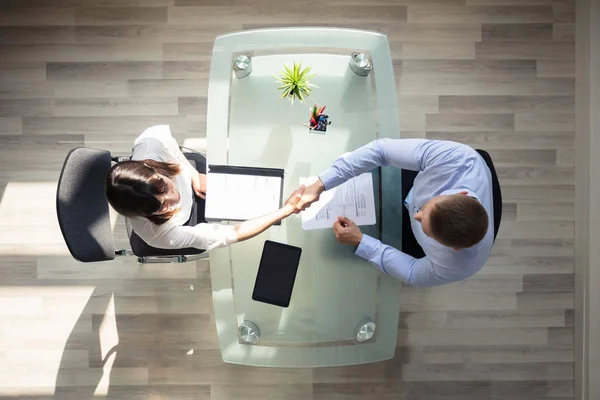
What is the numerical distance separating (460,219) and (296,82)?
2.69ft

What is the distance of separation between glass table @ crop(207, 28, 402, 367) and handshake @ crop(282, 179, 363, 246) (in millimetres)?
94

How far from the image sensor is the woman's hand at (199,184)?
7.11ft

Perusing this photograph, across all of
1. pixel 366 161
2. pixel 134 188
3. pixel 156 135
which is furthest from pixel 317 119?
pixel 134 188

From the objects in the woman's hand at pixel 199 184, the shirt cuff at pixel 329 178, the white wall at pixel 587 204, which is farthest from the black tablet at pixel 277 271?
the white wall at pixel 587 204

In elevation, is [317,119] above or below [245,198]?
above

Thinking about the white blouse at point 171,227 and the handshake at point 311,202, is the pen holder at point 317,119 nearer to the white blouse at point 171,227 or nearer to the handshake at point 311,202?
the handshake at point 311,202

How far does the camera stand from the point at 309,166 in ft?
6.68

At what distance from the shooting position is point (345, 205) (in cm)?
200

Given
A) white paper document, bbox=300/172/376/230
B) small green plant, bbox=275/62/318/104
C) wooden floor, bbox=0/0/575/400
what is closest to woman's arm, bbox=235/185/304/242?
white paper document, bbox=300/172/376/230

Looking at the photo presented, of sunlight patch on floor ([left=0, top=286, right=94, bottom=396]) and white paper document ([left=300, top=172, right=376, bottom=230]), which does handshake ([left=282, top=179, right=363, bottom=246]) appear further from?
sunlight patch on floor ([left=0, top=286, right=94, bottom=396])

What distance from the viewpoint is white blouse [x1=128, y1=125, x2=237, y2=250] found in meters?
1.91

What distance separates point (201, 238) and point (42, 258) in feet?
4.69

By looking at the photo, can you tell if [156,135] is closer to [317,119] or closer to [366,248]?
[317,119]

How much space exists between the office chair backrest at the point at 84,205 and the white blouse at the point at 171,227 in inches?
7.2
